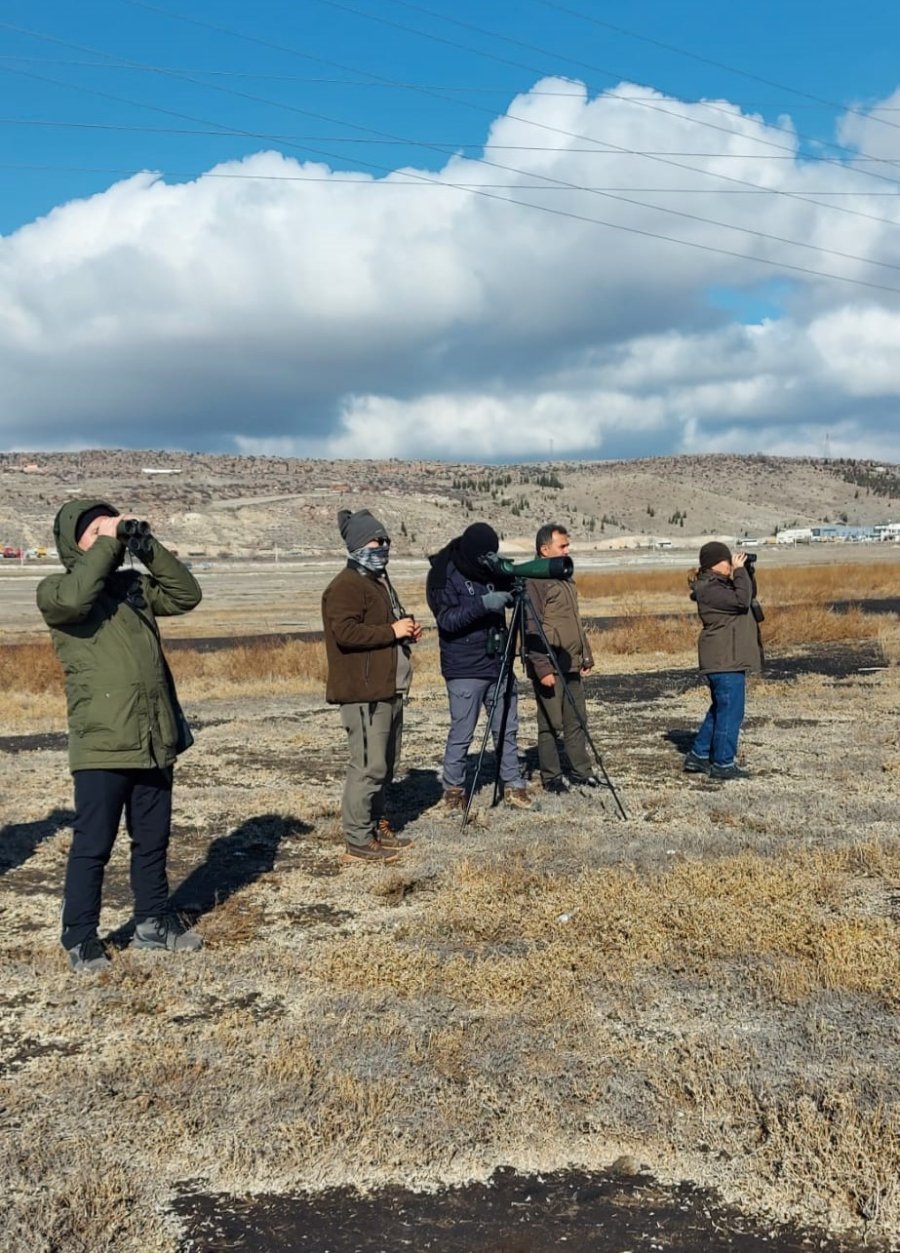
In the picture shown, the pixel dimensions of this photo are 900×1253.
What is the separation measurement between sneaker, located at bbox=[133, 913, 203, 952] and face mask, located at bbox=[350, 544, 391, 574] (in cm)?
250

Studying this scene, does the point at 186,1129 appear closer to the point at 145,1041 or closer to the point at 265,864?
the point at 145,1041

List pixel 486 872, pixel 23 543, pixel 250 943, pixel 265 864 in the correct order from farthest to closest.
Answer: pixel 23 543
pixel 265 864
pixel 486 872
pixel 250 943

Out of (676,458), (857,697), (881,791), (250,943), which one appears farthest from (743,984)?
(676,458)

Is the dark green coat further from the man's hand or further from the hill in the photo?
the hill

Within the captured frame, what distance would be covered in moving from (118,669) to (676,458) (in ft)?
577

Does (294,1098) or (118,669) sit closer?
(294,1098)

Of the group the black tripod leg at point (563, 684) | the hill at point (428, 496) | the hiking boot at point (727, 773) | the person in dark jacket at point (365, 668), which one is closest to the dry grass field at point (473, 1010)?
the black tripod leg at point (563, 684)

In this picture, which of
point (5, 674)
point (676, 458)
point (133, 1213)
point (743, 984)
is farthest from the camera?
point (676, 458)

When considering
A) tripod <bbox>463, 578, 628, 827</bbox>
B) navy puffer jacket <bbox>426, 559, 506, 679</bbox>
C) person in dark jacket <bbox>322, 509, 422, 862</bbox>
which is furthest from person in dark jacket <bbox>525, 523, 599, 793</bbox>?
person in dark jacket <bbox>322, 509, 422, 862</bbox>

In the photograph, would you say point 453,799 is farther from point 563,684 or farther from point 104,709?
point 104,709

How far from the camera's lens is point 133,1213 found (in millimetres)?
3305

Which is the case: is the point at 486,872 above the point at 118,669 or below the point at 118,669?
below

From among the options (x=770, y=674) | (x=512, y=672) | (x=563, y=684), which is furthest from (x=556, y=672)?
(x=770, y=674)

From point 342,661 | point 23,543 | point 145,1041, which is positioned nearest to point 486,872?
point 342,661
